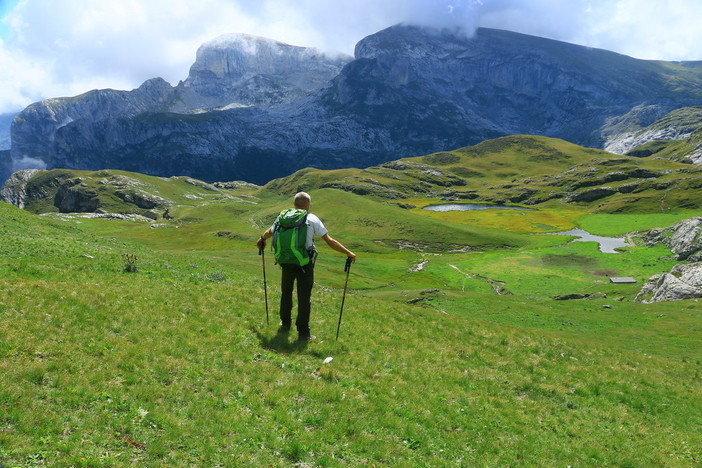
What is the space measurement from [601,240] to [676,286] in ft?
330

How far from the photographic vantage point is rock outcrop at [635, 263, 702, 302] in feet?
188

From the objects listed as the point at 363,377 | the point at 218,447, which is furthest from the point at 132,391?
the point at 363,377

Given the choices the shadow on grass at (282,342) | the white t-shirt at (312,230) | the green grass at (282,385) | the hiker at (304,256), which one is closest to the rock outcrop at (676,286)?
the green grass at (282,385)

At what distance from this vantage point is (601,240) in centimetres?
14788

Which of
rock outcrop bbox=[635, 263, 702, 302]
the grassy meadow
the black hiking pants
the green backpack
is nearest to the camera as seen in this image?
the grassy meadow

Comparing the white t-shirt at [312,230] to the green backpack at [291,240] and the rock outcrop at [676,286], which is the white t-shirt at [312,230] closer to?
the green backpack at [291,240]

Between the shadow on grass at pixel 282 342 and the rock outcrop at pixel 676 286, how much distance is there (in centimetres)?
6401

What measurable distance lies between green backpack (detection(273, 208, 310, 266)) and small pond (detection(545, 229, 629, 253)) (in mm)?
137369

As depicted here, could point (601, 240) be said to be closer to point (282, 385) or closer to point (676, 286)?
point (676, 286)

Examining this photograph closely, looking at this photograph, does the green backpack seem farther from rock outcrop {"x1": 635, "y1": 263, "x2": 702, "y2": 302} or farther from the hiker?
rock outcrop {"x1": 635, "y1": 263, "x2": 702, "y2": 302}

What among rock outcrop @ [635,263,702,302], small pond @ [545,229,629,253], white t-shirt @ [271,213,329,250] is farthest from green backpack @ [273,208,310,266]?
small pond @ [545,229,629,253]

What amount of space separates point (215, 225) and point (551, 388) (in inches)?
6686

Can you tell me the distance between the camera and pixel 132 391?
10938 mm

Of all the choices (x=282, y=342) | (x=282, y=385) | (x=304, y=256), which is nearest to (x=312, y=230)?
(x=304, y=256)
